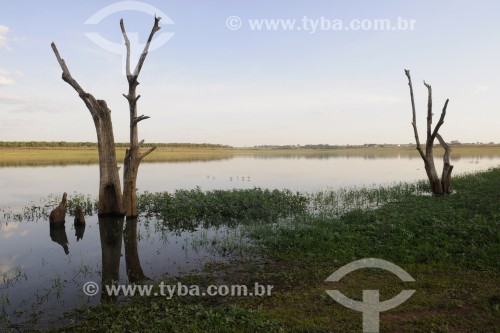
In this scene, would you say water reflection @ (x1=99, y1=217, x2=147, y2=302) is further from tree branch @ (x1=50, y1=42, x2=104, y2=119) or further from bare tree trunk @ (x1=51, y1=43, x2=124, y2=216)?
tree branch @ (x1=50, y1=42, x2=104, y2=119)

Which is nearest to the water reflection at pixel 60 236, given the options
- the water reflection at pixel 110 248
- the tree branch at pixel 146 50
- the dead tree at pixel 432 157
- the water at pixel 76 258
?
the water at pixel 76 258

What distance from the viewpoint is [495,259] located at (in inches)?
328

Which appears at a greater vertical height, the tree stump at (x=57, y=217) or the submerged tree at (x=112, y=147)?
the submerged tree at (x=112, y=147)

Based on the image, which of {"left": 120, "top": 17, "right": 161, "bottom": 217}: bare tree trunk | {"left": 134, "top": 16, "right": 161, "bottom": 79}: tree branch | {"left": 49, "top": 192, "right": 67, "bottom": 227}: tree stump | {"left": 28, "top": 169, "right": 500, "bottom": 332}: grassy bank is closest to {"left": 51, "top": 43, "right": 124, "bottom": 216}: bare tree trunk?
{"left": 120, "top": 17, "right": 161, "bottom": 217}: bare tree trunk

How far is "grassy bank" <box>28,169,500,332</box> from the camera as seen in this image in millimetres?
5773

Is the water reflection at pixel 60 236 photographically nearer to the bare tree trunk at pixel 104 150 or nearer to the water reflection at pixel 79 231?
the water reflection at pixel 79 231

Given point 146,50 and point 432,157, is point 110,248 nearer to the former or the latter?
point 146,50

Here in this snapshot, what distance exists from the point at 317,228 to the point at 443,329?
268 inches

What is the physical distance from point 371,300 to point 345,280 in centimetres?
125

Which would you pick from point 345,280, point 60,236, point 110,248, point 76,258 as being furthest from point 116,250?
point 345,280

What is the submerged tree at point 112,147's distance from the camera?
1520cm

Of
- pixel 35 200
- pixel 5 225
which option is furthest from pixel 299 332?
pixel 35 200

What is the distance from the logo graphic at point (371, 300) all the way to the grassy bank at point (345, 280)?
0.14 metres

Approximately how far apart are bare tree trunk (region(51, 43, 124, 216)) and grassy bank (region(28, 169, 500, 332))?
710 centimetres
